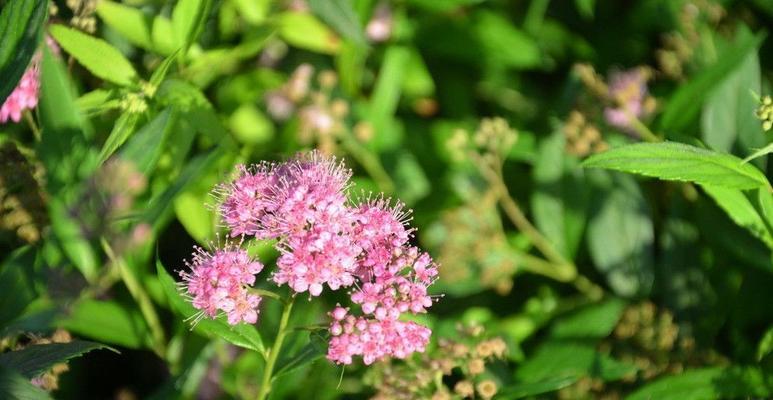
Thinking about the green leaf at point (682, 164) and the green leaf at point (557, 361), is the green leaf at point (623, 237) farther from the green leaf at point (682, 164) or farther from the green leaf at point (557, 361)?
the green leaf at point (682, 164)

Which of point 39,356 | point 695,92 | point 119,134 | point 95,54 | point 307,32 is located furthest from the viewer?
point 307,32

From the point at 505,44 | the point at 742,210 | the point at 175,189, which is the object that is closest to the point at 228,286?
the point at 175,189

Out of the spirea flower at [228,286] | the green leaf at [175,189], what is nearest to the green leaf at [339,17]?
the green leaf at [175,189]

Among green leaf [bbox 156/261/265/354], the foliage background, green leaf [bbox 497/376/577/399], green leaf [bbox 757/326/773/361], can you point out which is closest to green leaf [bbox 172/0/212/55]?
the foliage background

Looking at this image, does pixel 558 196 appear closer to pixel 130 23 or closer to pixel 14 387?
pixel 130 23

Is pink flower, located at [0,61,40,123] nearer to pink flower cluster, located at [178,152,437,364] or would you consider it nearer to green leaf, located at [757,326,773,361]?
pink flower cluster, located at [178,152,437,364]

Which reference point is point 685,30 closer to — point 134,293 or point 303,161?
point 303,161

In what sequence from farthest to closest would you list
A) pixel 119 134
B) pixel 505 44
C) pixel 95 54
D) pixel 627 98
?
pixel 505 44 → pixel 627 98 → pixel 95 54 → pixel 119 134
